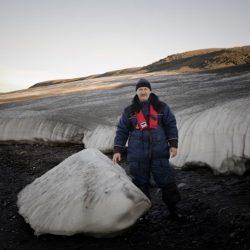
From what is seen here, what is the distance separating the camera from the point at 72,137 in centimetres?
875

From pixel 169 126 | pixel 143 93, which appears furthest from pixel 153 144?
pixel 143 93

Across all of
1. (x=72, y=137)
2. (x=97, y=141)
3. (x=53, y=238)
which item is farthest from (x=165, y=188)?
(x=72, y=137)

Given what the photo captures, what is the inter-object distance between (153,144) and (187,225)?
37.4 inches

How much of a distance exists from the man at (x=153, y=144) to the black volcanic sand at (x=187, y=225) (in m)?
0.31

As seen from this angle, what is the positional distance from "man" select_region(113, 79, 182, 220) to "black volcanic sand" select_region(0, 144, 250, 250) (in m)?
0.31

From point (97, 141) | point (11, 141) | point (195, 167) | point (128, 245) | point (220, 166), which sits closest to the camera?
point (128, 245)

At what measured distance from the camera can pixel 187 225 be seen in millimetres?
3773

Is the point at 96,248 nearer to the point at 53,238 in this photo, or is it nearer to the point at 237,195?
the point at 53,238

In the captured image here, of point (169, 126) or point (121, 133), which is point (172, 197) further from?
point (121, 133)

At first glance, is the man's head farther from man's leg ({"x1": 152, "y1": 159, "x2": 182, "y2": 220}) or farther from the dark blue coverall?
man's leg ({"x1": 152, "y1": 159, "x2": 182, "y2": 220})

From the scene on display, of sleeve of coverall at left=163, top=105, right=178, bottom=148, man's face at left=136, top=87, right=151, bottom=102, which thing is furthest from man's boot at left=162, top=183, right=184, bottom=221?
man's face at left=136, top=87, right=151, bottom=102

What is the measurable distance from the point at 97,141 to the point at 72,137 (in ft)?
3.71

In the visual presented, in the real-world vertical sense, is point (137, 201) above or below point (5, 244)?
above

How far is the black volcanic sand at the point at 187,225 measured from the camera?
11.2 ft
